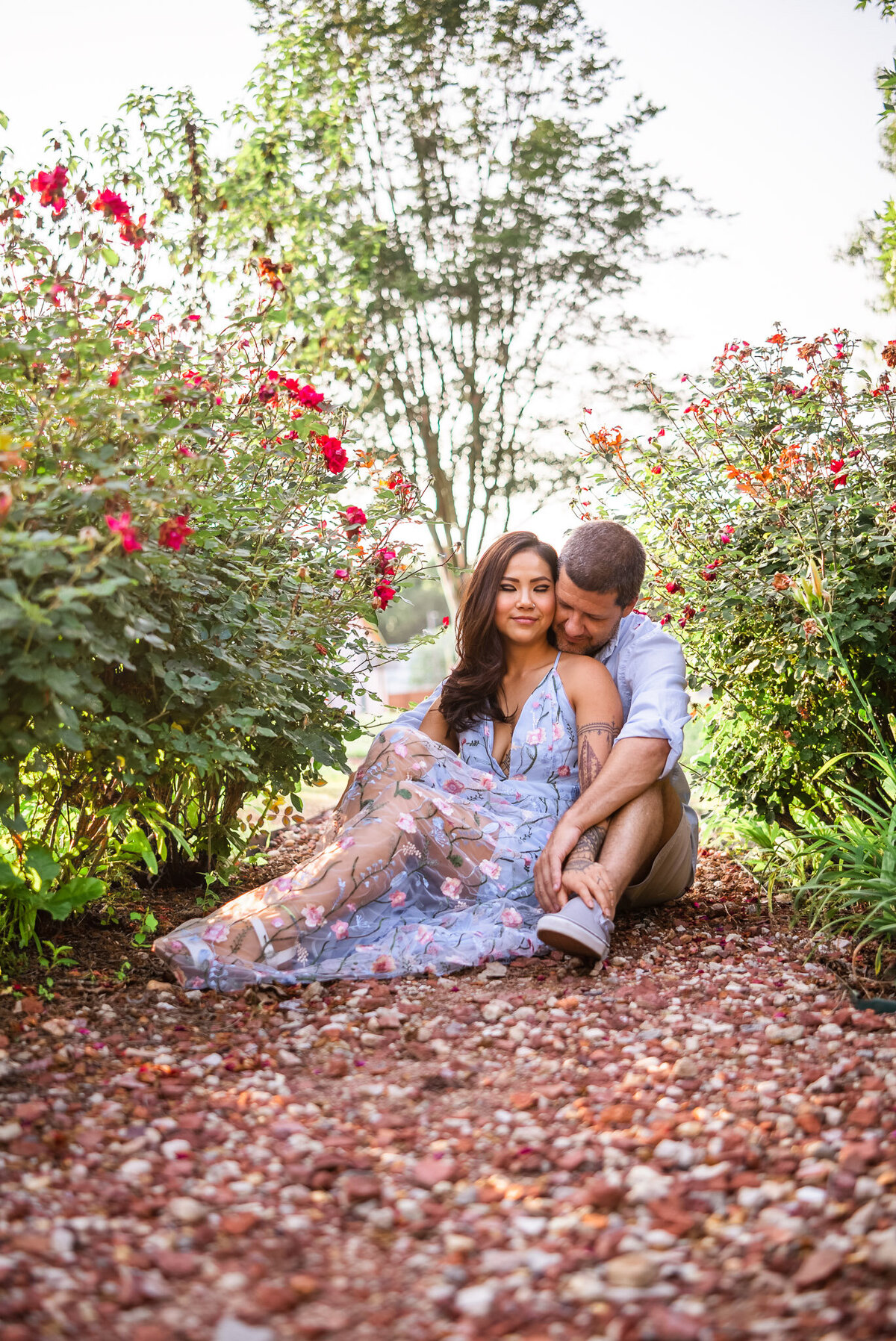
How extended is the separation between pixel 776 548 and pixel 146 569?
2.01m

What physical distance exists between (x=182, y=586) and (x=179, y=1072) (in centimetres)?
109

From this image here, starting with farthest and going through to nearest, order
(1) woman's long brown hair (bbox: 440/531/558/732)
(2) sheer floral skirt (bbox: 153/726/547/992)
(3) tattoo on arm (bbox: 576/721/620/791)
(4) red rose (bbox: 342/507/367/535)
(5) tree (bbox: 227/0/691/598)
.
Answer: (5) tree (bbox: 227/0/691/598)
(1) woman's long brown hair (bbox: 440/531/558/732)
(3) tattoo on arm (bbox: 576/721/620/791)
(4) red rose (bbox: 342/507/367/535)
(2) sheer floral skirt (bbox: 153/726/547/992)

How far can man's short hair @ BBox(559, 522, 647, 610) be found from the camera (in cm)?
308

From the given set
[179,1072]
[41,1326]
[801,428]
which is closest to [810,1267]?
[41,1326]

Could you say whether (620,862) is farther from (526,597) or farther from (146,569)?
(146,569)

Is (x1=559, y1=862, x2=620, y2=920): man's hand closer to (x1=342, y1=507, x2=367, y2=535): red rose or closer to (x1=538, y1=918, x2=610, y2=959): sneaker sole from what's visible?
(x1=538, y1=918, x2=610, y2=959): sneaker sole

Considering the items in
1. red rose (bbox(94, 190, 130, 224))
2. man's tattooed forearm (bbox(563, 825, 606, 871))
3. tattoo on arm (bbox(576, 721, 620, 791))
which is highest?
red rose (bbox(94, 190, 130, 224))

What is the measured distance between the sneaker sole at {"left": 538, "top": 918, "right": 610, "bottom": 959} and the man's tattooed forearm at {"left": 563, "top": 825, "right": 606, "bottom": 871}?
0.24m

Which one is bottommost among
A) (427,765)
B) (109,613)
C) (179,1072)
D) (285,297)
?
(179,1072)

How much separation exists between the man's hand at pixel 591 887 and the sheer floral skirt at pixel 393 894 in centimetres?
19

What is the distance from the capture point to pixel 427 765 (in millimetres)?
3033

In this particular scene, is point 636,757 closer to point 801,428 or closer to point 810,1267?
point 801,428

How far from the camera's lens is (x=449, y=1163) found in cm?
160

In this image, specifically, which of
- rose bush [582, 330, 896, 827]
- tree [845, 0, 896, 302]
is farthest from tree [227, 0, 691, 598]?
rose bush [582, 330, 896, 827]
